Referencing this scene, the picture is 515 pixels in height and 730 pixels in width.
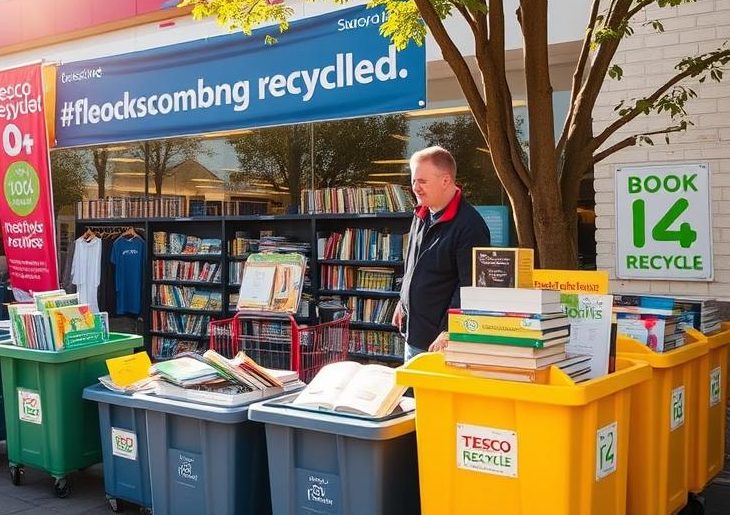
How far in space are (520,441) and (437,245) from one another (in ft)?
4.48

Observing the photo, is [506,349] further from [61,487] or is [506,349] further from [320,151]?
[320,151]

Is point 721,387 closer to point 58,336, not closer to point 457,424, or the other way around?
point 457,424

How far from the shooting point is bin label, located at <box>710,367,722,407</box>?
4003mm

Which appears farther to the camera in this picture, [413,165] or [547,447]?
[413,165]

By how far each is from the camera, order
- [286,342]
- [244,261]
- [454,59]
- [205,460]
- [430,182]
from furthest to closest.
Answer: [244,261]
[286,342]
[454,59]
[430,182]
[205,460]

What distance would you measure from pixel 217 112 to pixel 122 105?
120 cm

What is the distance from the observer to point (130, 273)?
916cm

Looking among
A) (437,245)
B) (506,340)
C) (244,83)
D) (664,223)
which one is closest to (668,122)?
(664,223)

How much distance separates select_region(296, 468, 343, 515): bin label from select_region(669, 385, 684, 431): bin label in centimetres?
149

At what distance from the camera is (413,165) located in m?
3.95

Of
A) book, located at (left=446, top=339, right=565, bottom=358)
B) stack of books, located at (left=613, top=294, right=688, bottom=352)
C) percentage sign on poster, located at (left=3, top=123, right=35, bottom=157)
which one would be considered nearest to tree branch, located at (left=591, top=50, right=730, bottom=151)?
stack of books, located at (left=613, top=294, right=688, bottom=352)

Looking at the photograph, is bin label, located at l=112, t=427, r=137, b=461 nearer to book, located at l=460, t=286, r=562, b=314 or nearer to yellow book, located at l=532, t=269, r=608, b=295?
book, located at l=460, t=286, r=562, b=314

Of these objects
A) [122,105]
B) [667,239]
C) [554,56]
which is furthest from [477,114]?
[122,105]

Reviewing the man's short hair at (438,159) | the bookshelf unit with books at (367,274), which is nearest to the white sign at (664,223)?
the bookshelf unit with books at (367,274)
